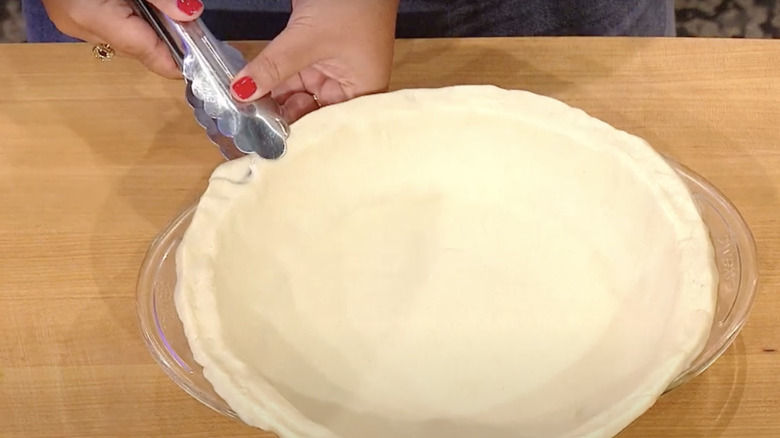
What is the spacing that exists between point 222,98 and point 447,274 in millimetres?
177

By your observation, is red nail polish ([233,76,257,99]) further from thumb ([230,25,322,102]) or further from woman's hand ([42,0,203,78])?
woman's hand ([42,0,203,78])

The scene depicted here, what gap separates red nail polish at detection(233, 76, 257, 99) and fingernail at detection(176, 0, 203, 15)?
0.06m

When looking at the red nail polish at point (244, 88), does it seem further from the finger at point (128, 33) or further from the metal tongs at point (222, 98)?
the finger at point (128, 33)

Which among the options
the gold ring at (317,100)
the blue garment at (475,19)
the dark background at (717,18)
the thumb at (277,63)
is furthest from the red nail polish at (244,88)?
the dark background at (717,18)

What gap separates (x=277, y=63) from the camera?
547 mm

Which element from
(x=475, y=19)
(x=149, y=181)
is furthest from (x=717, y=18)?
(x=149, y=181)

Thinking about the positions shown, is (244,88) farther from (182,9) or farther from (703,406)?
(703,406)

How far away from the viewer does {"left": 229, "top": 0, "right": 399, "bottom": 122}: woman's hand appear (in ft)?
1.88

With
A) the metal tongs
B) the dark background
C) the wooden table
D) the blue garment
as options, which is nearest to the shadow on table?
the wooden table

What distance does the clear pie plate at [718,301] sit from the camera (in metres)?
0.45

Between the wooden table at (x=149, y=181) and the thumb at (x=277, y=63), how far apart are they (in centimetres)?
10

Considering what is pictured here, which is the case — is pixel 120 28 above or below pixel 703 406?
above

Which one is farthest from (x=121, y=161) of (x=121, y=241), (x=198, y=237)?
(x=198, y=237)

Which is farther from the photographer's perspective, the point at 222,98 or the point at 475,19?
the point at 475,19
